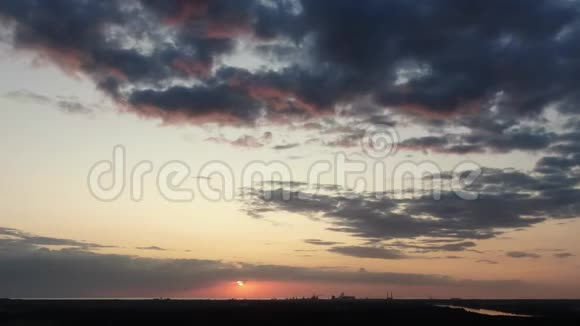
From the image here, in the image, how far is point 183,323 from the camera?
8031cm

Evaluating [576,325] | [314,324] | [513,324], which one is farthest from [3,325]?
[576,325]

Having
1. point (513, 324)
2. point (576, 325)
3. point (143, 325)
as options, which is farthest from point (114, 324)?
point (576, 325)

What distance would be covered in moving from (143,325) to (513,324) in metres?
54.2

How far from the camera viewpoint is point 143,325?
249 feet

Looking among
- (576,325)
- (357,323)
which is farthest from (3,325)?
Answer: (576,325)

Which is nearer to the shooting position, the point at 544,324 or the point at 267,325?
the point at 267,325

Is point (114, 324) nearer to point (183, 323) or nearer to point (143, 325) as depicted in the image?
point (143, 325)

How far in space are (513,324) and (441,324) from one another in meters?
12.1

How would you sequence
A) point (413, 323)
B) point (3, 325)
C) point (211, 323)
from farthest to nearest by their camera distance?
point (413, 323), point (211, 323), point (3, 325)

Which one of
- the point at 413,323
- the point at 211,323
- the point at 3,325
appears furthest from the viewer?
the point at 413,323

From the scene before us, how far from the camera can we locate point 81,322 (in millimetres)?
80438

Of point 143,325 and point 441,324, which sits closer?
point 143,325

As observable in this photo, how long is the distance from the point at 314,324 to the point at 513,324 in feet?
101

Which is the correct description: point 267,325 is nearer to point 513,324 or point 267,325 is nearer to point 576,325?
point 513,324
